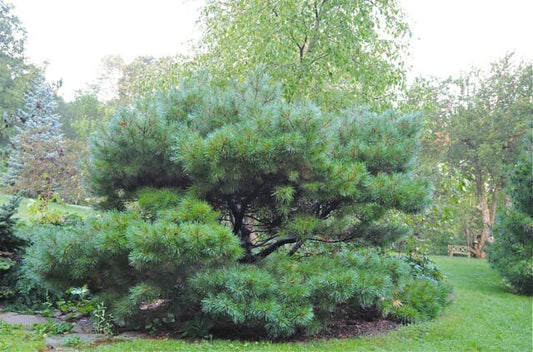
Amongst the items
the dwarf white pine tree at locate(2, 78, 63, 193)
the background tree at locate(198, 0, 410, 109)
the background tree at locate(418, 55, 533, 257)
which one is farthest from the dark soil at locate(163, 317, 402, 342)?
the background tree at locate(418, 55, 533, 257)

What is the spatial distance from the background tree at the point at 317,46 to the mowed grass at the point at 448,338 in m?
3.47

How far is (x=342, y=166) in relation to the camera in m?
3.83

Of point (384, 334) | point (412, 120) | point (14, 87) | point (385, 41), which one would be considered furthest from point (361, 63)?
point (14, 87)

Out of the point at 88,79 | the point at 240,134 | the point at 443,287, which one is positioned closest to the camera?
the point at 240,134

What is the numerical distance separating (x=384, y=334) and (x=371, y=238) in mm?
993

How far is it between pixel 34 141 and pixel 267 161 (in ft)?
38.0

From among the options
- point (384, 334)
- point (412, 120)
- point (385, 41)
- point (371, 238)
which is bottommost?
point (384, 334)

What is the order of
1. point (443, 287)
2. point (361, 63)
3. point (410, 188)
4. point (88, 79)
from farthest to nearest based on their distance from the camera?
point (88, 79) → point (361, 63) → point (443, 287) → point (410, 188)

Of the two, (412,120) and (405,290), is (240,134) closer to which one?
(412,120)

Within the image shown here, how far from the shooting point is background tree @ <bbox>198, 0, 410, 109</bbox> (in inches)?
243

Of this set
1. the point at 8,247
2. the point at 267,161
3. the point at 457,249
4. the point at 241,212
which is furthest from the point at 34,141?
the point at 457,249

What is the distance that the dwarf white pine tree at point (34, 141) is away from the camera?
1177 cm

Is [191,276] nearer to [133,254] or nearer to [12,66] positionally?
[133,254]

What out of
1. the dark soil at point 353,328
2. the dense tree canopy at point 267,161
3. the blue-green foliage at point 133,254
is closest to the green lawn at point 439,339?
the dark soil at point 353,328
